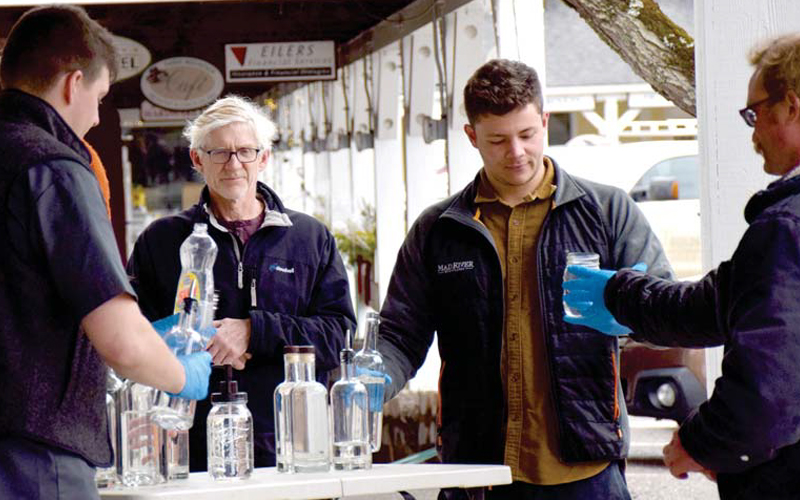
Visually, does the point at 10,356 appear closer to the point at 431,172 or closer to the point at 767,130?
the point at 767,130

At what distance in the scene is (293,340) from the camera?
3.89 metres

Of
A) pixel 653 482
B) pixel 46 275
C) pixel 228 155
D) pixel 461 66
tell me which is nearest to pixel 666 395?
pixel 653 482

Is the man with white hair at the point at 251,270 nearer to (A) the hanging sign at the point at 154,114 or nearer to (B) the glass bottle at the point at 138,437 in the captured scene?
(B) the glass bottle at the point at 138,437

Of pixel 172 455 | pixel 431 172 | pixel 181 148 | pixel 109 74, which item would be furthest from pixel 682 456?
pixel 181 148

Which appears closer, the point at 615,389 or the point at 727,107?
the point at 615,389

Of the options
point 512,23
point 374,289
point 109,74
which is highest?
point 512,23

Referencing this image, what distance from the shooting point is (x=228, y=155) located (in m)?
3.98

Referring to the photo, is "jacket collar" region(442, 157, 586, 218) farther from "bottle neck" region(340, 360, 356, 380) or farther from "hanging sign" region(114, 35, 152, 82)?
"hanging sign" region(114, 35, 152, 82)

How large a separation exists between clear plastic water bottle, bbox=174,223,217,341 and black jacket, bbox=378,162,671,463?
0.58 m

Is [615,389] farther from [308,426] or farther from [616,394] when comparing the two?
[308,426]

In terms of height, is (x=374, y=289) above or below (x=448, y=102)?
below

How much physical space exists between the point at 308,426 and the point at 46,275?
0.91 metres

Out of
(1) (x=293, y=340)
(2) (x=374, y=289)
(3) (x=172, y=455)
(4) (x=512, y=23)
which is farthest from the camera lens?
(2) (x=374, y=289)

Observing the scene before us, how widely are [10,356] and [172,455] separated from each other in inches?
30.2
